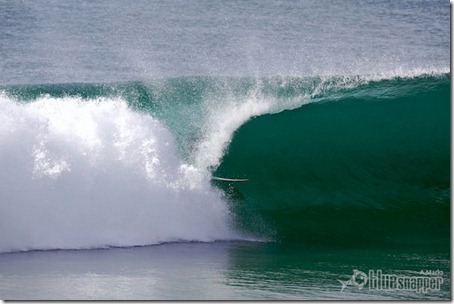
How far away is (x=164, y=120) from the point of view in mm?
9297

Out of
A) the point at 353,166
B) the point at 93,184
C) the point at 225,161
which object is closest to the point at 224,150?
the point at 225,161

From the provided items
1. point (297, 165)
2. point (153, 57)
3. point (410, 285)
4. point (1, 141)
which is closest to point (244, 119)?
point (297, 165)

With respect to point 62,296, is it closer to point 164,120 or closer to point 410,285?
point 410,285

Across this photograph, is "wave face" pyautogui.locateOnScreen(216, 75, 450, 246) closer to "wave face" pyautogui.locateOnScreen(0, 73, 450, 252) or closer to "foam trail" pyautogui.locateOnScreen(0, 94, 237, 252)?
"wave face" pyautogui.locateOnScreen(0, 73, 450, 252)

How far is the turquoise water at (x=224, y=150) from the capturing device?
7207 mm

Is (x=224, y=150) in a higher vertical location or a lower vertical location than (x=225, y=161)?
higher

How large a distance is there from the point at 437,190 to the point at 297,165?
1224mm

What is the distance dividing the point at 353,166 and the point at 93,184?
2.32 meters

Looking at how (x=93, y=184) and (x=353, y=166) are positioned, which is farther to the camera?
(x=353, y=166)

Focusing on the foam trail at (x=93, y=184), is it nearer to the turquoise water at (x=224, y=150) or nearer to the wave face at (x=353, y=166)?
the turquoise water at (x=224, y=150)

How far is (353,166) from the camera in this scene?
9242 millimetres

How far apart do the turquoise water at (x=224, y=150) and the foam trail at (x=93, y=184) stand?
0.01m

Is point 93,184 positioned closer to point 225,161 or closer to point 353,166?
point 225,161

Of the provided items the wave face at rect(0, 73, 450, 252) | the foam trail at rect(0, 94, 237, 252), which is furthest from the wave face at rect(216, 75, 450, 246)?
the foam trail at rect(0, 94, 237, 252)
